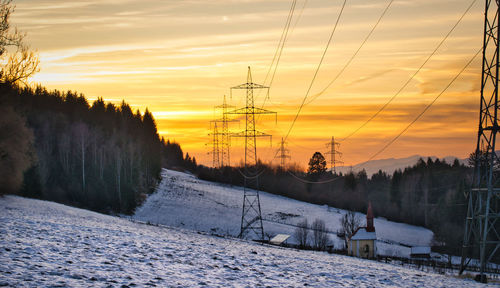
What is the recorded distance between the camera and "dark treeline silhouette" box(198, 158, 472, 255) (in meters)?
92.5

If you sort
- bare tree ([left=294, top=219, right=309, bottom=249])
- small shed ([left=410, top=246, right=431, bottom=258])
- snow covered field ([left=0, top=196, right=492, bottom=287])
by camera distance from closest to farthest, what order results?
1. snow covered field ([left=0, top=196, right=492, bottom=287])
2. bare tree ([left=294, top=219, right=309, bottom=249])
3. small shed ([left=410, top=246, right=431, bottom=258])

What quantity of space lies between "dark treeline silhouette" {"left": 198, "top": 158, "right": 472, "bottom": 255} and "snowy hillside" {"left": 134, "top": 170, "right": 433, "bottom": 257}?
498 centimetres

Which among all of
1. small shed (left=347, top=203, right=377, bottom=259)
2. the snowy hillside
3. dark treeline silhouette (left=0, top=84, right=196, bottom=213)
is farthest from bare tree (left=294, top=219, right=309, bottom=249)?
dark treeline silhouette (left=0, top=84, right=196, bottom=213)

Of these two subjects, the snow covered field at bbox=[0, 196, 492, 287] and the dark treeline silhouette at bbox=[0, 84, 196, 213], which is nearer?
the snow covered field at bbox=[0, 196, 492, 287]

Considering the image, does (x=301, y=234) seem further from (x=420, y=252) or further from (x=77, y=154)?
(x=77, y=154)

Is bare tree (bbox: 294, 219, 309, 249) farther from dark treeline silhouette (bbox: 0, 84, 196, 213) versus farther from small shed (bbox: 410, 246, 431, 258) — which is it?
dark treeline silhouette (bbox: 0, 84, 196, 213)

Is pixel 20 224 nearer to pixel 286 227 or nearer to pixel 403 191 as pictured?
pixel 286 227

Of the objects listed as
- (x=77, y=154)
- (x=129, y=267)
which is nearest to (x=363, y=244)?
(x=77, y=154)

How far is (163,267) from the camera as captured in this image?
1642 cm

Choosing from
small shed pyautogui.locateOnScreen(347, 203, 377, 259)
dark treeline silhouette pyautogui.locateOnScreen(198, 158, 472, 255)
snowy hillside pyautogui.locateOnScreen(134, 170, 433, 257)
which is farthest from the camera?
dark treeline silhouette pyautogui.locateOnScreen(198, 158, 472, 255)

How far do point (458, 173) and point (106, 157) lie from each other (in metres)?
109

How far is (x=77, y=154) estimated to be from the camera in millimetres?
79688

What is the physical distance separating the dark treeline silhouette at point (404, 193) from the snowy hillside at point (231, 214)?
498 cm

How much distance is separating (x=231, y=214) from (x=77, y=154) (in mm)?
28876
